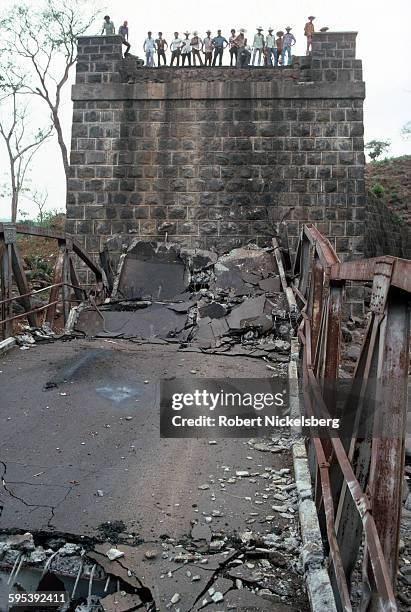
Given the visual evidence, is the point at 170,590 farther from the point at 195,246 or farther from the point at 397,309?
the point at 195,246

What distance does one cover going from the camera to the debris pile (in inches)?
290

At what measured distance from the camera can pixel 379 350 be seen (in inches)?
73.1

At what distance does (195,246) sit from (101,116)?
3.67 meters

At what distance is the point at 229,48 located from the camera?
12.9 meters

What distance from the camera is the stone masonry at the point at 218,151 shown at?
39.5 ft

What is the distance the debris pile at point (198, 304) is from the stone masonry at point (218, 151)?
4.99 ft

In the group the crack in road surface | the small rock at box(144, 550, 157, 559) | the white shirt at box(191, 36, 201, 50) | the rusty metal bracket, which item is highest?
the white shirt at box(191, 36, 201, 50)

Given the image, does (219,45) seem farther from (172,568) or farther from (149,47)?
(172,568)

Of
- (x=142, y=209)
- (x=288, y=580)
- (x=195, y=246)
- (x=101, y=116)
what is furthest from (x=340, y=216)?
(x=288, y=580)

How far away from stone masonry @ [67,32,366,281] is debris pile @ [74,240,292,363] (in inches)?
59.9

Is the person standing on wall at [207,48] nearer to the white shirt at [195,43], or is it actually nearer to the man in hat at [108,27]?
the white shirt at [195,43]

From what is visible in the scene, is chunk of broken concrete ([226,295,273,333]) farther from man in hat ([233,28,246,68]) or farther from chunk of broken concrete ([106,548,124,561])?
man in hat ([233,28,246,68])

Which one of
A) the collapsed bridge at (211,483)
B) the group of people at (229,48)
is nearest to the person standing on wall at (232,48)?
the group of people at (229,48)

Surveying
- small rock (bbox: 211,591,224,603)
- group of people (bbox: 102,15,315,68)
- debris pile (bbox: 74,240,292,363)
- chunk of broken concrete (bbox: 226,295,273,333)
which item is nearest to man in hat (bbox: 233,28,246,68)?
group of people (bbox: 102,15,315,68)
